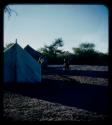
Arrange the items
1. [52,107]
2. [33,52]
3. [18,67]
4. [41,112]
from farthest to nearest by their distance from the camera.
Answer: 1. [33,52]
2. [18,67]
3. [52,107]
4. [41,112]

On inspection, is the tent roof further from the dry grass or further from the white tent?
the dry grass

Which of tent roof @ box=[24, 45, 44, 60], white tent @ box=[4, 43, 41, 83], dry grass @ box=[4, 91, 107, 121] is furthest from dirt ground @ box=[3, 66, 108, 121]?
tent roof @ box=[24, 45, 44, 60]

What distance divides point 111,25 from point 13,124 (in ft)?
7.10

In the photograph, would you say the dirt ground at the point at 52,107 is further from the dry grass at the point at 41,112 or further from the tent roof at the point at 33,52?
the tent roof at the point at 33,52

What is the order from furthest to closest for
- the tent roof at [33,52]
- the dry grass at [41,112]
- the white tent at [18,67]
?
the tent roof at [33,52] < the white tent at [18,67] < the dry grass at [41,112]

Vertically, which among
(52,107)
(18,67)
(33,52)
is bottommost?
(52,107)

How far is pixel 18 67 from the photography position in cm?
1328

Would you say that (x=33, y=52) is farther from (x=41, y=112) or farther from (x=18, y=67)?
(x=41, y=112)

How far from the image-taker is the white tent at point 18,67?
43.4ft

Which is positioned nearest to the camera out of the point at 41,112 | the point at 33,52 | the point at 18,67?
the point at 41,112

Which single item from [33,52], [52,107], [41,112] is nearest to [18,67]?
[52,107]

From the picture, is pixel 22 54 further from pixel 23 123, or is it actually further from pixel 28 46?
pixel 28 46

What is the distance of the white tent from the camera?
13.2 m

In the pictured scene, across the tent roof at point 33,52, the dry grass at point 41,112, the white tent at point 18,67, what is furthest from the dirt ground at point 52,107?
the tent roof at point 33,52
